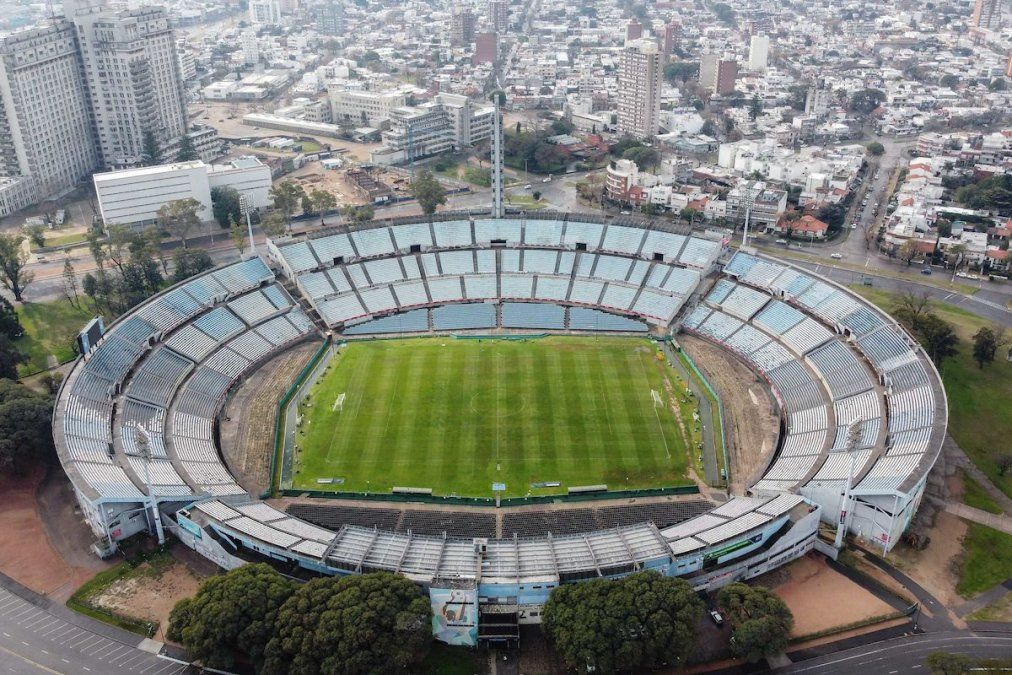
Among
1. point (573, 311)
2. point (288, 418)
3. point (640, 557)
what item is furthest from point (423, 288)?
point (640, 557)

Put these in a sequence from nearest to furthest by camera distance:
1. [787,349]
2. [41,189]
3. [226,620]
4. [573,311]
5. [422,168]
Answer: [226,620]
[787,349]
[573,311]
[41,189]
[422,168]

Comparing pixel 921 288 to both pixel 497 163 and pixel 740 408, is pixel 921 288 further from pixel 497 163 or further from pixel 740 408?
pixel 497 163

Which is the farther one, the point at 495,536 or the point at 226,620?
the point at 495,536

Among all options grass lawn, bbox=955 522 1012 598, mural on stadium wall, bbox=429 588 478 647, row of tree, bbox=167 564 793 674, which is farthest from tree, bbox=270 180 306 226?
grass lawn, bbox=955 522 1012 598

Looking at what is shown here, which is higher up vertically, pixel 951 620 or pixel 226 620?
pixel 226 620

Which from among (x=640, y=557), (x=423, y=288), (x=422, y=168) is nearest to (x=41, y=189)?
(x=422, y=168)

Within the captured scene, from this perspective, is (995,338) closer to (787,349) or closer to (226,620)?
(787,349)

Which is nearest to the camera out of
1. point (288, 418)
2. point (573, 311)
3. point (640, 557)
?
point (640, 557)
